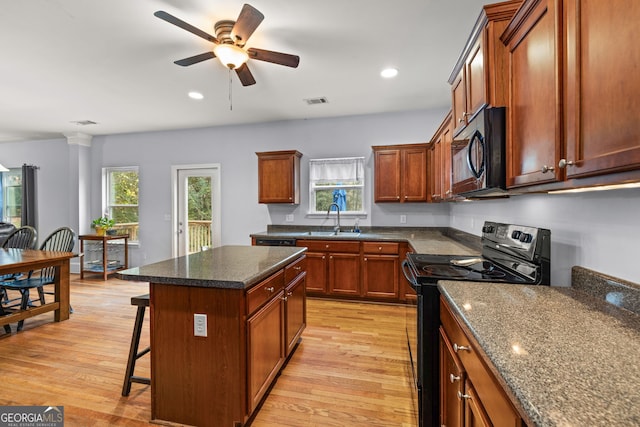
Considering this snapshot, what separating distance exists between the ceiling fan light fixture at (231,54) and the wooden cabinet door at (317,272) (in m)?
2.45

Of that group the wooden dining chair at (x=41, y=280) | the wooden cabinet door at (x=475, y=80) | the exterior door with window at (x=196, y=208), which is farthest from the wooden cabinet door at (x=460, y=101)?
the wooden dining chair at (x=41, y=280)

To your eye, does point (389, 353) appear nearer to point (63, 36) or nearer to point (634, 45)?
point (634, 45)

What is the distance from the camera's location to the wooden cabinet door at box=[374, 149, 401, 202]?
13.7 feet

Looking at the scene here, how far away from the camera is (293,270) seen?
247 centimetres

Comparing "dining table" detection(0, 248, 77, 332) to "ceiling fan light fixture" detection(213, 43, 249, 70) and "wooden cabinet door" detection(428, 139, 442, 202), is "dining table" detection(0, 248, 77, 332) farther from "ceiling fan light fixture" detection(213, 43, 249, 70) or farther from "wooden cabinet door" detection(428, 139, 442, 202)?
"wooden cabinet door" detection(428, 139, 442, 202)

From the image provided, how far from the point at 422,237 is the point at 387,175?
0.97 metres

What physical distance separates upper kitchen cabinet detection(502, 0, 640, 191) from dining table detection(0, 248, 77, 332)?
4.04 metres

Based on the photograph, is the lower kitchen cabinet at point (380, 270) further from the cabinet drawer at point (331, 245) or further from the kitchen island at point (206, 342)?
the kitchen island at point (206, 342)

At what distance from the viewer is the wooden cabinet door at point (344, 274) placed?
393 cm

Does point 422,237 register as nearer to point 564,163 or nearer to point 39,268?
point 564,163

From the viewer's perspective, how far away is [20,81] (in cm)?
332

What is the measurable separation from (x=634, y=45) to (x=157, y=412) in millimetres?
2547

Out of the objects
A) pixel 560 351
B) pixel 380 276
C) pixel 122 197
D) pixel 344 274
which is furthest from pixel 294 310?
pixel 122 197

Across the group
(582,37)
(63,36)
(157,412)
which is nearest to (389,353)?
(157,412)
